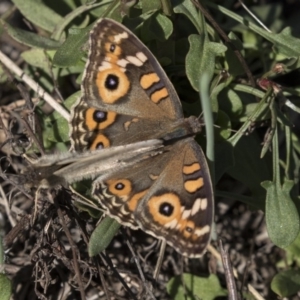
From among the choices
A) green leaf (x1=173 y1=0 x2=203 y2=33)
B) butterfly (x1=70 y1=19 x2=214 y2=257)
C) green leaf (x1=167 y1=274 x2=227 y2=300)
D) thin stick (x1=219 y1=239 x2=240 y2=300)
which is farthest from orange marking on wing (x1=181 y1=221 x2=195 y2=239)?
green leaf (x1=173 y1=0 x2=203 y2=33)

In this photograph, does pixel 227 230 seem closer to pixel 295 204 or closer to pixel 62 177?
pixel 295 204

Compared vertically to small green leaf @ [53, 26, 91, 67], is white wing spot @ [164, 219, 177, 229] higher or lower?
lower

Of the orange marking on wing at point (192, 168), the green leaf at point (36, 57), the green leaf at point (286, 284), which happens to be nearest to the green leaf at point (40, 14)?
the green leaf at point (36, 57)

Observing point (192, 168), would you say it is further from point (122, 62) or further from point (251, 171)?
point (251, 171)

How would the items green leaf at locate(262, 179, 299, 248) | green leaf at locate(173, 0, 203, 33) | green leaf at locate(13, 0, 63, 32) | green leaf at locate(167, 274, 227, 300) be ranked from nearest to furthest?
green leaf at locate(262, 179, 299, 248) < green leaf at locate(173, 0, 203, 33) < green leaf at locate(167, 274, 227, 300) < green leaf at locate(13, 0, 63, 32)

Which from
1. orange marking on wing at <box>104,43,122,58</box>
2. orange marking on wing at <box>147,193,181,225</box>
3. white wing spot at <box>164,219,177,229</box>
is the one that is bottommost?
white wing spot at <box>164,219,177,229</box>

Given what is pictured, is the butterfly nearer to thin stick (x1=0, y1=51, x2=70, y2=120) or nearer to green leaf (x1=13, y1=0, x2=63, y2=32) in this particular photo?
thin stick (x1=0, y1=51, x2=70, y2=120)
